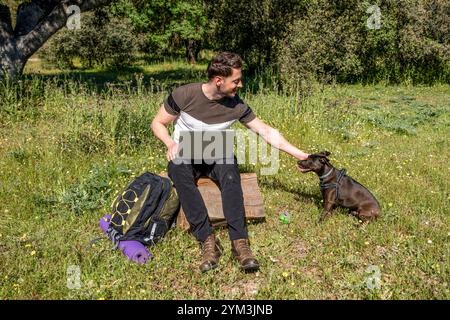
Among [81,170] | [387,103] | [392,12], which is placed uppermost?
[392,12]

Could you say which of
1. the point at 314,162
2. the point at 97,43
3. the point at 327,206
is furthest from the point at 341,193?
the point at 97,43

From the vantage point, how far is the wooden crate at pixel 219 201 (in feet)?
14.2

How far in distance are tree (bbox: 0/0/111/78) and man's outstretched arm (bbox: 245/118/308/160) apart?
26.3 ft

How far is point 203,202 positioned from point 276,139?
1.00 m

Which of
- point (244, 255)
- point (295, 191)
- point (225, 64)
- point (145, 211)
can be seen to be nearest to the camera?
point (244, 255)

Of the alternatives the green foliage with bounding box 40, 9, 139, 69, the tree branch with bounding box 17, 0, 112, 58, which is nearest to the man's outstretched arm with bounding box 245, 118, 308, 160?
the tree branch with bounding box 17, 0, 112, 58

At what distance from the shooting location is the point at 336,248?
399 cm

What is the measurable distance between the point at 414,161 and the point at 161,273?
4.26 m

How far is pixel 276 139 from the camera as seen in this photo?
4406 mm

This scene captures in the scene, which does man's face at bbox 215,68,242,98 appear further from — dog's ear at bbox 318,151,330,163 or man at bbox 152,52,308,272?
dog's ear at bbox 318,151,330,163

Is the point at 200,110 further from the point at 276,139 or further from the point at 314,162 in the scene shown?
the point at 314,162

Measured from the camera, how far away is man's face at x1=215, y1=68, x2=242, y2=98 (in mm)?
3989
